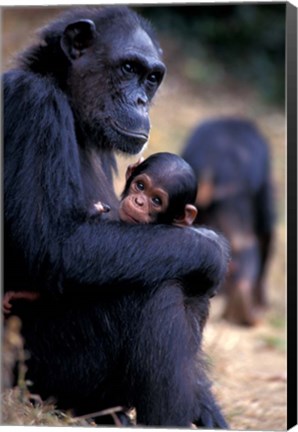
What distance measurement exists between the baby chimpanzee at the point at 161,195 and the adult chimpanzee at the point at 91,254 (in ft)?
0.55

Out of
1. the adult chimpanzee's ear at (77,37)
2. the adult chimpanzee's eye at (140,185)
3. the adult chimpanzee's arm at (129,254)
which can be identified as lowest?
the adult chimpanzee's arm at (129,254)

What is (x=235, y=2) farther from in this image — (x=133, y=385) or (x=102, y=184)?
(x=133, y=385)

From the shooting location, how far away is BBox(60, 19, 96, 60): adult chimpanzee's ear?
4613mm

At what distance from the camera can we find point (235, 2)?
14.1 feet

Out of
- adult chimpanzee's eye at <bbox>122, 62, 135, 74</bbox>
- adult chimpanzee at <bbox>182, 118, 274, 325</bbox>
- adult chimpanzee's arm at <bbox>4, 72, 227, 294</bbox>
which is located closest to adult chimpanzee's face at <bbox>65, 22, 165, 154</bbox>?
adult chimpanzee's eye at <bbox>122, 62, 135, 74</bbox>

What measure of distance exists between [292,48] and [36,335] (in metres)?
1.68

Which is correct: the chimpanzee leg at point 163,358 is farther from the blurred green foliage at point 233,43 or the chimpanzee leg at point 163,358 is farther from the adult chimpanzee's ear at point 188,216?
the blurred green foliage at point 233,43

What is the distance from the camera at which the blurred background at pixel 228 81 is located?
865 cm

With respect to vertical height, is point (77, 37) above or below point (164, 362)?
above

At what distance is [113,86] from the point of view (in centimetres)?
467

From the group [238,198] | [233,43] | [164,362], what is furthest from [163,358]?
[233,43]

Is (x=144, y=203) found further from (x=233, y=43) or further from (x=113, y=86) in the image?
(x=233, y=43)

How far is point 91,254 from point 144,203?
0.44 metres

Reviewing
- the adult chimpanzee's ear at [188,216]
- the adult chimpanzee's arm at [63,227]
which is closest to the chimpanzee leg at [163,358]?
the adult chimpanzee's arm at [63,227]
